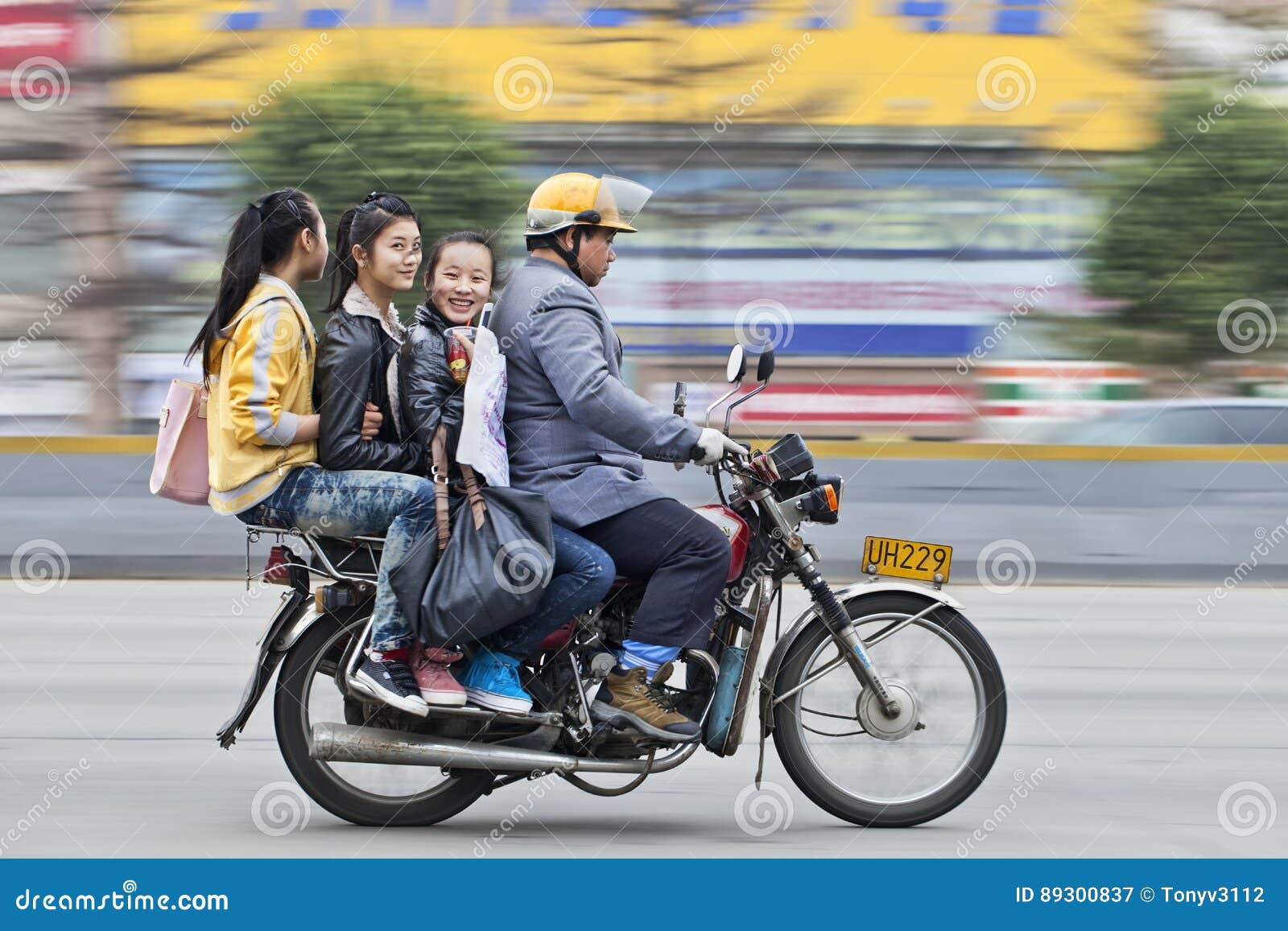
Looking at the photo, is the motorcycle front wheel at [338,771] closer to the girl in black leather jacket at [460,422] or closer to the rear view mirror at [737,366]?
the girl in black leather jacket at [460,422]

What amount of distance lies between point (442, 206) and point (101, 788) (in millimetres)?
8288

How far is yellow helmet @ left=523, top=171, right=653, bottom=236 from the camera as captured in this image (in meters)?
4.67

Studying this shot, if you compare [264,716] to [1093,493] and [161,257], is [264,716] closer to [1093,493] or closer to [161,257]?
[1093,493]

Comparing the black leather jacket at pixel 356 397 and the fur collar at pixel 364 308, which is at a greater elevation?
the fur collar at pixel 364 308

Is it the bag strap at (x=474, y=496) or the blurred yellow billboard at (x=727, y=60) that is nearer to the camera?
the bag strap at (x=474, y=496)

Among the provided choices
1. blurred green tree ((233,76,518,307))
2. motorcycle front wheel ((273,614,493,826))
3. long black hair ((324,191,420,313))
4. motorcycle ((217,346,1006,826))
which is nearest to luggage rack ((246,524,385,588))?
motorcycle ((217,346,1006,826))

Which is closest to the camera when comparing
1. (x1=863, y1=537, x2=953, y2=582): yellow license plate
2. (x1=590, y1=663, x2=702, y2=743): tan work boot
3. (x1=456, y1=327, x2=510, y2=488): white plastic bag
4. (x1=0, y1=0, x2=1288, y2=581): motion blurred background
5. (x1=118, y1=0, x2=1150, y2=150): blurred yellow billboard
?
(x1=456, y1=327, x2=510, y2=488): white plastic bag

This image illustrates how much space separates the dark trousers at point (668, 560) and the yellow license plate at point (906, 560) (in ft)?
1.71

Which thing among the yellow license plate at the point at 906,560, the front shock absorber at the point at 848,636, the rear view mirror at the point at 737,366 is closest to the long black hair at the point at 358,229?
the rear view mirror at the point at 737,366

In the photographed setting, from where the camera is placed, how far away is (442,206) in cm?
1311

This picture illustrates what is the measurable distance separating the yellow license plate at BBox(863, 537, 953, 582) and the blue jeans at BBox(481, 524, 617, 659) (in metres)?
0.83

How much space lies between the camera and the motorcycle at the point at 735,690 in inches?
187

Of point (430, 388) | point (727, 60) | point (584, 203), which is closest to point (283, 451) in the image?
point (430, 388)

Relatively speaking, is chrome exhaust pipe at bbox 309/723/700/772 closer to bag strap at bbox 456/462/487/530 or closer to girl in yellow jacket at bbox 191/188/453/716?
girl in yellow jacket at bbox 191/188/453/716
